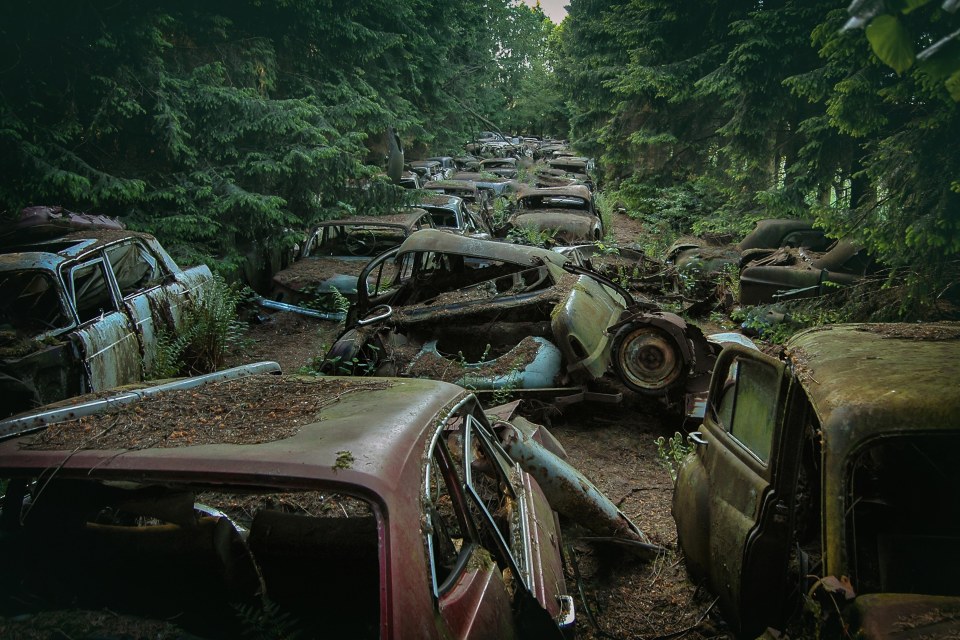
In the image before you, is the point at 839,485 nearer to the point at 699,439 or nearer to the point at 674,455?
the point at 699,439

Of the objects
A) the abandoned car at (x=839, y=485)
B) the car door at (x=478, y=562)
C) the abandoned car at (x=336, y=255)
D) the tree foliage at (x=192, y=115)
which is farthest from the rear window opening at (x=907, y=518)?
the tree foliage at (x=192, y=115)

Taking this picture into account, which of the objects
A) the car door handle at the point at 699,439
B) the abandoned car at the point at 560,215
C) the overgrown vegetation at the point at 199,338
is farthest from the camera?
the abandoned car at the point at 560,215

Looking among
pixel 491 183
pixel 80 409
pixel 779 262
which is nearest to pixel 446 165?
pixel 491 183

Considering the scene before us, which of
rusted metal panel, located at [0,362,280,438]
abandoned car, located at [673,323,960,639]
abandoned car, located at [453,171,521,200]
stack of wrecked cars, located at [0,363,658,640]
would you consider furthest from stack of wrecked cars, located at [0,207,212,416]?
abandoned car, located at [453,171,521,200]

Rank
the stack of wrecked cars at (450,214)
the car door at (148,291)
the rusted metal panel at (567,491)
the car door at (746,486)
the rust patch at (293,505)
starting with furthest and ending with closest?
1. the stack of wrecked cars at (450,214)
2. the car door at (148,291)
3. the rusted metal panel at (567,491)
4. the rust patch at (293,505)
5. the car door at (746,486)

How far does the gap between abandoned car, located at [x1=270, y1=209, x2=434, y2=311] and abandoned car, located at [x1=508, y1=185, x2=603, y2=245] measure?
277cm

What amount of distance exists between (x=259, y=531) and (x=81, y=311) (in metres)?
4.94

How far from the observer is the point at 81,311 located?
645 centimetres

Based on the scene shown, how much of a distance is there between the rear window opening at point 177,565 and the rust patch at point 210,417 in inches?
7.1

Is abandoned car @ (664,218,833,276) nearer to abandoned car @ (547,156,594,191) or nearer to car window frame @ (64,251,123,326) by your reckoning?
car window frame @ (64,251,123,326)

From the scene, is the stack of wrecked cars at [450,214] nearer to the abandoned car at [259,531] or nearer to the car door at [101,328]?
the car door at [101,328]

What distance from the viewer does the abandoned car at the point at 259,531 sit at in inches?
81.0

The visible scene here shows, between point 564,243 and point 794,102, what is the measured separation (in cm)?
453

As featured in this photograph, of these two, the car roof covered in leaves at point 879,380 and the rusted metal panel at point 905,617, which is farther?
the car roof covered in leaves at point 879,380
